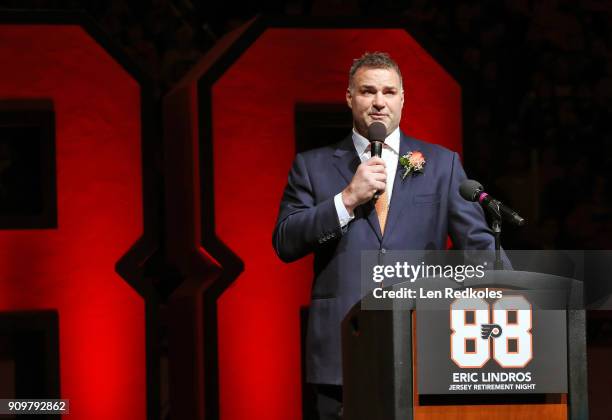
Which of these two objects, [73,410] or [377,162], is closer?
[377,162]

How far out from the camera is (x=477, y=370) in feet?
7.57

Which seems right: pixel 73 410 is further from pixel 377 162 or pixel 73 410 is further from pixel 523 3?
pixel 523 3

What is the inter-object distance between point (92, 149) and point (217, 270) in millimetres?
678

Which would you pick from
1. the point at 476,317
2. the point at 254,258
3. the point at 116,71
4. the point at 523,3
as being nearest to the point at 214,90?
the point at 116,71

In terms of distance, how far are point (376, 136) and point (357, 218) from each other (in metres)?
0.23

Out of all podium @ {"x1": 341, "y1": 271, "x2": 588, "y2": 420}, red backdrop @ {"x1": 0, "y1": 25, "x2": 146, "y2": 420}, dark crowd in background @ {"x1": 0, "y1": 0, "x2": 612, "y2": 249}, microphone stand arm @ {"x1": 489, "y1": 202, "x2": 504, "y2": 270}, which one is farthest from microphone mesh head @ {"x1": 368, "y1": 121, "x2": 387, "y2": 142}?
dark crowd in background @ {"x1": 0, "y1": 0, "x2": 612, "y2": 249}

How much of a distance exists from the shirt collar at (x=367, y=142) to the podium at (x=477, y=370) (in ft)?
2.57

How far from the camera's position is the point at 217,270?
13.8 feet

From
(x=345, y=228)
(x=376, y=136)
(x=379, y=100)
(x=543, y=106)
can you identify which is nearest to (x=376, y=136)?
(x=376, y=136)

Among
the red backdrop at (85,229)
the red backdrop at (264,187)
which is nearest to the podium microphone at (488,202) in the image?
the red backdrop at (264,187)

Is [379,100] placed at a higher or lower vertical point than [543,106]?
lower

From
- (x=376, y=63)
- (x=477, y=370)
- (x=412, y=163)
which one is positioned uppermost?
(x=376, y=63)

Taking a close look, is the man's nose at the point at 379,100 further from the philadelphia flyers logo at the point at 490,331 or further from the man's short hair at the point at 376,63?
the philadelphia flyers logo at the point at 490,331

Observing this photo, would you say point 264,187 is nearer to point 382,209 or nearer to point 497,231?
point 382,209
